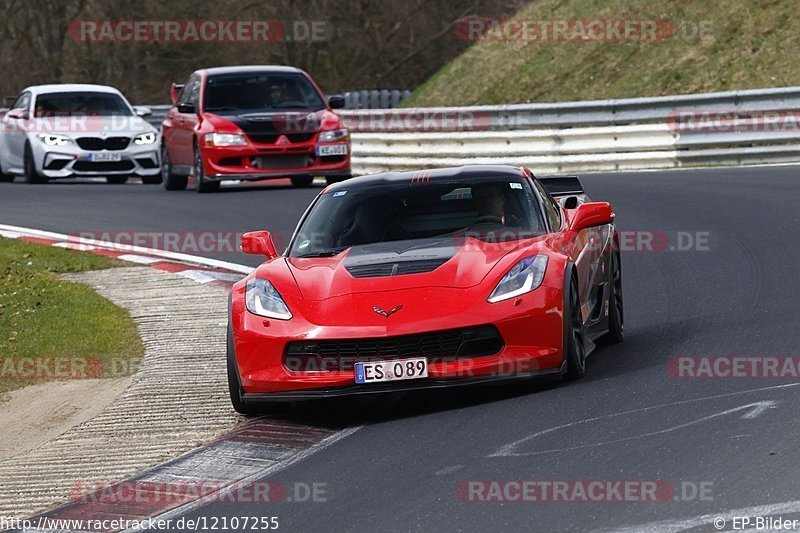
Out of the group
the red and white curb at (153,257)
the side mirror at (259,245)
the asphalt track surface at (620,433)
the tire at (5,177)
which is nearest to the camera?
the asphalt track surface at (620,433)

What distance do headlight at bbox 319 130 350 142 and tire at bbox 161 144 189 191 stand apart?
8.60 ft

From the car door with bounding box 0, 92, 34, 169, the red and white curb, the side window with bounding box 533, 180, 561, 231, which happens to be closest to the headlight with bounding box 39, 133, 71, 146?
the car door with bounding box 0, 92, 34, 169

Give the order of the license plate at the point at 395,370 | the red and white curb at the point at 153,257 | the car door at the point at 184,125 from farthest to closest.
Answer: the car door at the point at 184,125
the red and white curb at the point at 153,257
the license plate at the point at 395,370

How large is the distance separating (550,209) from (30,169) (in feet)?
54.1

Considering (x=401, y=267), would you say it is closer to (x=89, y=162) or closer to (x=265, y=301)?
(x=265, y=301)

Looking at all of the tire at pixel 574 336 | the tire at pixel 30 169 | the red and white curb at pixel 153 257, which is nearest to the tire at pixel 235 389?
the tire at pixel 574 336

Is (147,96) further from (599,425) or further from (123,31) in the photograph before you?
(599,425)

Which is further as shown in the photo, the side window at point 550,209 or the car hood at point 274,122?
the car hood at point 274,122

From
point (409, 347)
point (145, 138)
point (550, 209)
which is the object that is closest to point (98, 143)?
point (145, 138)

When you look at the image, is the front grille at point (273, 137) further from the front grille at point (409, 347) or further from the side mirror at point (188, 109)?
the front grille at point (409, 347)

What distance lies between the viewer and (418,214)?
30.1 feet

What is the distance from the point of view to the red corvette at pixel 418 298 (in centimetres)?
777

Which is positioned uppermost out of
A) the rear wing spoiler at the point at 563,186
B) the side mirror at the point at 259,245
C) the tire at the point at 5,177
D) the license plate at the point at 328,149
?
the rear wing spoiler at the point at 563,186

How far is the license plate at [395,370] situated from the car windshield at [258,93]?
46.1 feet
